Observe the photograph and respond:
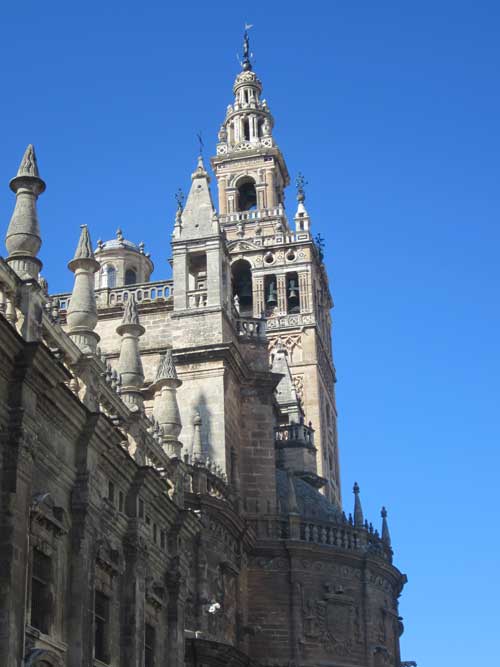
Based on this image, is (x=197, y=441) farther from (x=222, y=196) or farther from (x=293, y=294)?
(x=222, y=196)

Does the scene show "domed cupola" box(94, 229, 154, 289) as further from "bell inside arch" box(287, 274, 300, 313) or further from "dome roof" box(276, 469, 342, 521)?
"bell inside arch" box(287, 274, 300, 313)

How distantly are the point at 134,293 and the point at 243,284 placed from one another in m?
33.7

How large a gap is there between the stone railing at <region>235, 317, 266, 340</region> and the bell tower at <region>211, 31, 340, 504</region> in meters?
24.1

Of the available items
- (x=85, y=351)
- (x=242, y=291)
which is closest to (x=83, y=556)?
(x=85, y=351)

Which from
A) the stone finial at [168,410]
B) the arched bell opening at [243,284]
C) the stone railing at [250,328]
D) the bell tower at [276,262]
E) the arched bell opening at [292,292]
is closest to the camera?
the stone finial at [168,410]

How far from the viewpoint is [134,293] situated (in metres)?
41.7

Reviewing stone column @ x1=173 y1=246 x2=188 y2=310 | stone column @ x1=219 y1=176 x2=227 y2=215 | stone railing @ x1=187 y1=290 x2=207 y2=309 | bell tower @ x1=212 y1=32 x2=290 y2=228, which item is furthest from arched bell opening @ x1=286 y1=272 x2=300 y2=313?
stone railing @ x1=187 y1=290 x2=207 y2=309

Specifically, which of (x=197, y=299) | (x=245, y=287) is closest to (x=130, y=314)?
(x=197, y=299)

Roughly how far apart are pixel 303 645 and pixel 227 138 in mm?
48885

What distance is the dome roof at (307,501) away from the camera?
4356cm

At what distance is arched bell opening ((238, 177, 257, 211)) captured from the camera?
263ft

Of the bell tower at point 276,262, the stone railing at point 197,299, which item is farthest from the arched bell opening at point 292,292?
the stone railing at point 197,299

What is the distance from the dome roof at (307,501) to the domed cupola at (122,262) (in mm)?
12042

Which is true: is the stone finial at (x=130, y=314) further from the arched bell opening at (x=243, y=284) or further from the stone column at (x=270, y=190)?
the stone column at (x=270, y=190)
